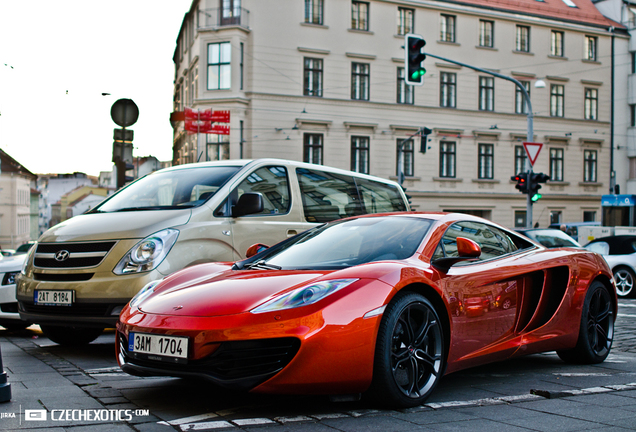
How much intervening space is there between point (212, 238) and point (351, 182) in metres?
2.85

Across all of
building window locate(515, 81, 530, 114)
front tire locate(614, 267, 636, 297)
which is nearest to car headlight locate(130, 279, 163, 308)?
front tire locate(614, 267, 636, 297)

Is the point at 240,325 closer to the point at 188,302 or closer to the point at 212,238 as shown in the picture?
the point at 188,302

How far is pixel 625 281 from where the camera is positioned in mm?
14008

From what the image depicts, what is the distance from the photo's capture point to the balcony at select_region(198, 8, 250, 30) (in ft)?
113

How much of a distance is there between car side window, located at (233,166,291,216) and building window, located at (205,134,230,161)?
87.3 ft

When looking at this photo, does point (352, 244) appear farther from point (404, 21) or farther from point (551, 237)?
point (404, 21)

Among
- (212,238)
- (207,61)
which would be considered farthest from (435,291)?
(207,61)

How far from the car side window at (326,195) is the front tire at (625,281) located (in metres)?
7.79

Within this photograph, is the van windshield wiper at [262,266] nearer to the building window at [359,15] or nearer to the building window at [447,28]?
the building window at [359,15]

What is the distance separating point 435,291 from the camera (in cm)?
427

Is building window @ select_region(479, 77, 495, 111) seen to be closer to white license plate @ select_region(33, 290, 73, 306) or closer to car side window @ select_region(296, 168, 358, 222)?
car side window @ select_region(296, 168, 358, 222)

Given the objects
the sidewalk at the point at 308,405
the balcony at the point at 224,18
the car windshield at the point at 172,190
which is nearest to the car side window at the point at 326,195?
the car windshield at the point at 172,190

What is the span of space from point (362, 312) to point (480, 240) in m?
1.64

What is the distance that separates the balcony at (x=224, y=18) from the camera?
34388 millimetres
